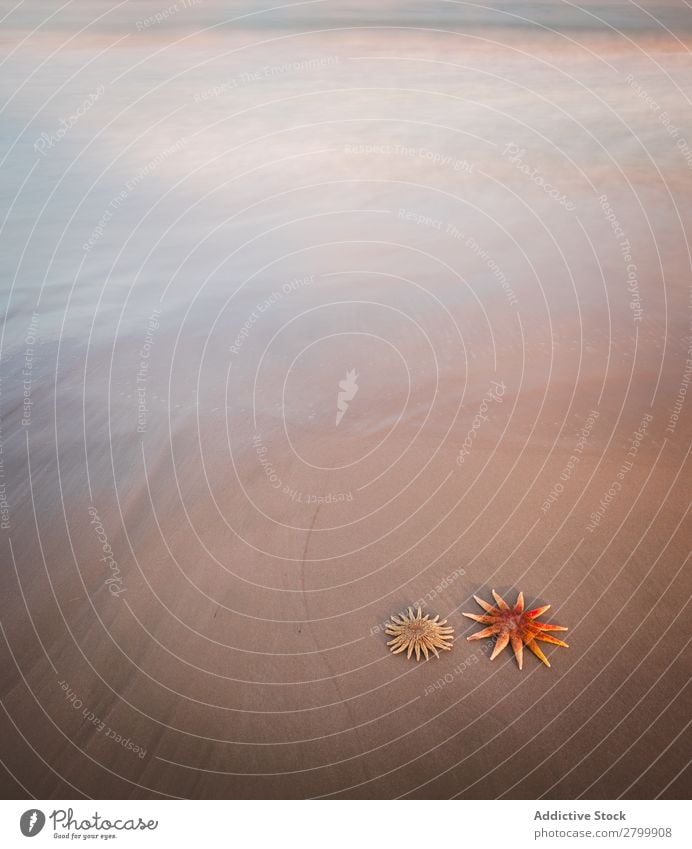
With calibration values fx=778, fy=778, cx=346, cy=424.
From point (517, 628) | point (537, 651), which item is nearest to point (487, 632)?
point (517, 628)

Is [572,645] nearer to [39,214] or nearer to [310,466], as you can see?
[310,466]

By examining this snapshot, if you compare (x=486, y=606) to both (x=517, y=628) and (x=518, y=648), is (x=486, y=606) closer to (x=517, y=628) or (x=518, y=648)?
(x=517, y=628)

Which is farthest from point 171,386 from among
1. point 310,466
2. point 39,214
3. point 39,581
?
point 39,214

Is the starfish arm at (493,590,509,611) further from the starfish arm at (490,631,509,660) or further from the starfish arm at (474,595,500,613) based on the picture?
the starfish arm at (490,631,509,660)

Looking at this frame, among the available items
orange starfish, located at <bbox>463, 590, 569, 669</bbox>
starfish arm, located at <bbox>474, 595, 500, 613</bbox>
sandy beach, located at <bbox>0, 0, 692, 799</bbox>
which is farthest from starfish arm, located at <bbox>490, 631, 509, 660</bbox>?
starfish arm, located at <bbox>474, 595, 500, 613</bbox>

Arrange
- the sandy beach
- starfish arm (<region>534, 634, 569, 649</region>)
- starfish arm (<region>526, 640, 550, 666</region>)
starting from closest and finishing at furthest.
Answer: the sandy beach < starfish arm (<region>526, 640, 550, 666</region>) < starfish arm (<region>534, 634, 569, 649</region>)
